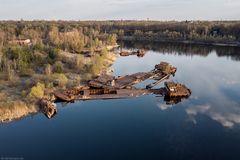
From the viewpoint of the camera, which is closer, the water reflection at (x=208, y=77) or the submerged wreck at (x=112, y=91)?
the water reflection at (x=208, y=77)

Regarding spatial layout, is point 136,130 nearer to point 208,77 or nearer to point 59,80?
point 59,80

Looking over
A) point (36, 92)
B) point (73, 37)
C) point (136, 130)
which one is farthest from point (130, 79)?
point (73, 37)

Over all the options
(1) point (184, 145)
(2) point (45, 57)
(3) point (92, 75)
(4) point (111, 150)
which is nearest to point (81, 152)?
(4) point (111, 150)

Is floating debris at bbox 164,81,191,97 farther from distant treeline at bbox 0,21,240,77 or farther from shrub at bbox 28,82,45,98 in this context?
distant treeline at bbox 0,21,240,77

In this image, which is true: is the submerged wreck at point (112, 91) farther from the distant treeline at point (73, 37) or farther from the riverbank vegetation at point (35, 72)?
the distant treeline at point (73, 37)

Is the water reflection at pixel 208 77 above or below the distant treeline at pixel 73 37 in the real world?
below

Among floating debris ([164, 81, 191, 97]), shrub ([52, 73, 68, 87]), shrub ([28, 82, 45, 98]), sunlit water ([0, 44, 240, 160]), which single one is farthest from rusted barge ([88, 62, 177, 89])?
shrub ([28, 82, 45, 98])

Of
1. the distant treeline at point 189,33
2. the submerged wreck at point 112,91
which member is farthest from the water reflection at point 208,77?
the distant treeline at point 189,33

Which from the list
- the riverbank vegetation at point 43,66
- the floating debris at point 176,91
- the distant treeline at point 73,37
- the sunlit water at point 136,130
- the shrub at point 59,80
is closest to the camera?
the sunlit water at point 136,130

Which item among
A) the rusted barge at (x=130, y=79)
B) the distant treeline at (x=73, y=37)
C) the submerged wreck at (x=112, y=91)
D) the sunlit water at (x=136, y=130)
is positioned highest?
the distant treeline at (x=73, y=37)

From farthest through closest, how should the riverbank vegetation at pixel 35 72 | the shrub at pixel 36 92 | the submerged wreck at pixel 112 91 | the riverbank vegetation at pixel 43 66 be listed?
the submerged wreck at pixel 112 91, the riverbank vegetation at pixel 43 66, the riverbank vegetation at pixel 35 72, the shrub at pixel 36 92
